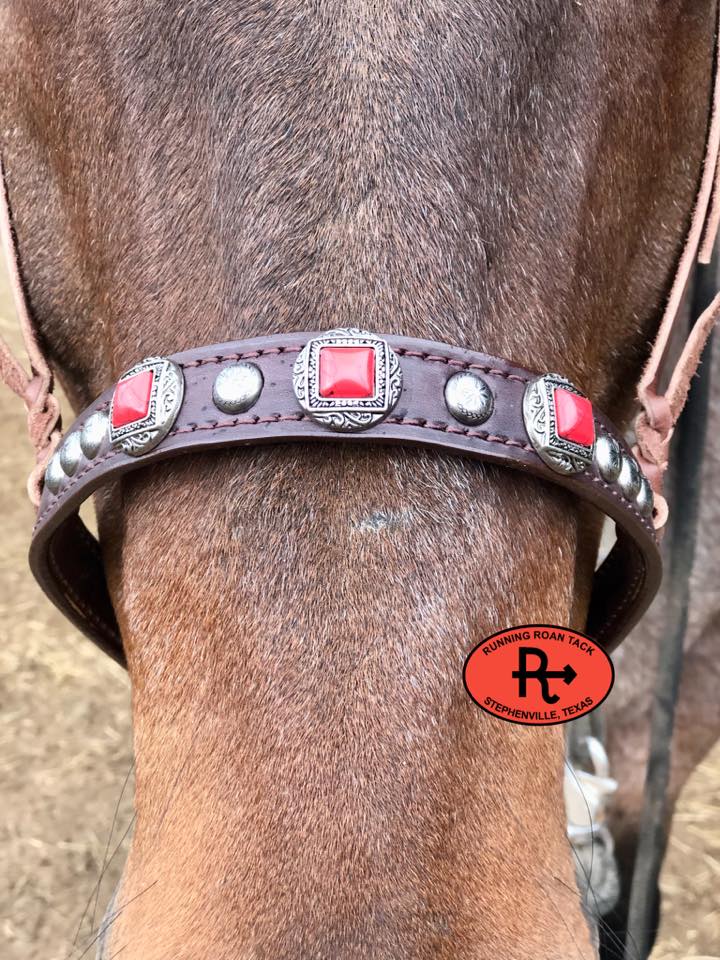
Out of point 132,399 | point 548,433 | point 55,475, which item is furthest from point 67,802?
Result: point 548,433

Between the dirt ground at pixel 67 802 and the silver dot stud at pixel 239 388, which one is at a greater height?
the silver dot stud at pixel 239 388

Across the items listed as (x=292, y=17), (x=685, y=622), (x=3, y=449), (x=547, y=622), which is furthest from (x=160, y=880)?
(x=3, y=449)

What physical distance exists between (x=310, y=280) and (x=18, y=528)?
291cm

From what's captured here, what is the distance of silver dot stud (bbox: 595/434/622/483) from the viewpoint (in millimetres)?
838

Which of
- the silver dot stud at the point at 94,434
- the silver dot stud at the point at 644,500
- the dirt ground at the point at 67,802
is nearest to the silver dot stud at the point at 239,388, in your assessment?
the silver dot stud at the point at 94,434

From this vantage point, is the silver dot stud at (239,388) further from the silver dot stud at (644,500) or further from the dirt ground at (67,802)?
the dirt ground at (67,802)

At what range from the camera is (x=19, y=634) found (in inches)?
120

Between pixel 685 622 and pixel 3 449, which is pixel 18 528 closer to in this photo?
pixel 3 449

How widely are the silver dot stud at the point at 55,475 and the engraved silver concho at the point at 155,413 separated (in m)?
0.10

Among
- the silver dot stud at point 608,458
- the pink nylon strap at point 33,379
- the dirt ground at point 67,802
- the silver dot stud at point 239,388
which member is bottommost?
the dirt ground at point 67,802

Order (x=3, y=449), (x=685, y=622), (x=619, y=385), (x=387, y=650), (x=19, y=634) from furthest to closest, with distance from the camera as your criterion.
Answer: (x=3, y=449) → (x=19, y=634) → (x=685, y=622) → (x=619, y=385) → (x=387, y=650)

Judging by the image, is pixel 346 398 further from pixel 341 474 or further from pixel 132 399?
pixel 132 399

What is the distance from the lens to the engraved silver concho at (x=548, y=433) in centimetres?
78

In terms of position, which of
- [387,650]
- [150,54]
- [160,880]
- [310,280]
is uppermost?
[150,54]
